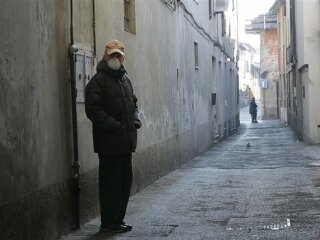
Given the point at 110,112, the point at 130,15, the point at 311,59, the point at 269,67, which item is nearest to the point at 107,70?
the point at 110,112

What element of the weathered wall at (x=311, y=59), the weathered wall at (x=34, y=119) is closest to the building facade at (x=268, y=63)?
the weathered wall at (x=311, y=59)

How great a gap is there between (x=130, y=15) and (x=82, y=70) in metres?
2.70

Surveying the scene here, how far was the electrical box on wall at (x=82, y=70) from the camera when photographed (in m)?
6.30

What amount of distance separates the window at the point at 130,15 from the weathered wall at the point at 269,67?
34.8 meters

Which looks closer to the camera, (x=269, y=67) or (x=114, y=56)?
(x=114, y=56)

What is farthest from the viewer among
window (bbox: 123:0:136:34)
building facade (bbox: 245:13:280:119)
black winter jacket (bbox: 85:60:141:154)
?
building facade (bbox: 245:13:280:119)

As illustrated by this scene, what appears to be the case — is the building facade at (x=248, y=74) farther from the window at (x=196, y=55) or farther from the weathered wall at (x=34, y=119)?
the weathered wall at (x=34, y=119)

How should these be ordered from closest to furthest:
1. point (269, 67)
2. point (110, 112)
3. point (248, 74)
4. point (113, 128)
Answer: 1. point (113, 128)
2. point (110, 112)
3. point (269, 67)
4. point (248, 74)

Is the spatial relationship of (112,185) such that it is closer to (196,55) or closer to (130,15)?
(130,15)

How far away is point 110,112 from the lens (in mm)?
5902

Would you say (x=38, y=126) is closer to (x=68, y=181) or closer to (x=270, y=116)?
(x=68, y=181)

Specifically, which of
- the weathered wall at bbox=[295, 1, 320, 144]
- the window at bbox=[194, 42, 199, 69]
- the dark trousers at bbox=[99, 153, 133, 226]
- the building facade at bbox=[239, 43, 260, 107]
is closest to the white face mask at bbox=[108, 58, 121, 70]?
the dark trousers at bbox=[99, 153, 133, 226]

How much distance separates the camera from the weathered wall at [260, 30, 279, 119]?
4300 centimetres

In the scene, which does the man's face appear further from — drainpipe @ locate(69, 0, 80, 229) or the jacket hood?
drainpipe @ locate(69, 0, 80, 229)
